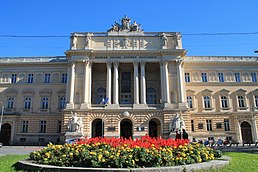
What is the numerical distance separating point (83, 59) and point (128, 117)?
13458 millimetres

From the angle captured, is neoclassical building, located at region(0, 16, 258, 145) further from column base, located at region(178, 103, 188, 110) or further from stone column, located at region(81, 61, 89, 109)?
column base, located at region(178, 103, 188, 110)

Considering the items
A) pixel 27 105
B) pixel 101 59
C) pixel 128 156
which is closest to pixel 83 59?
pixel 101 59

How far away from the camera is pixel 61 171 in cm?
919

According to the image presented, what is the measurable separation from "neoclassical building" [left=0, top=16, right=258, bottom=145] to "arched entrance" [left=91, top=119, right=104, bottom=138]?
127 millimetres

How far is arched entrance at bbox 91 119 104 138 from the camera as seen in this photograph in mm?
40562

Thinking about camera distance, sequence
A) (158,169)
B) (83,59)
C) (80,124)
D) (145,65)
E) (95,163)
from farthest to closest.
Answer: (145,65) → (83,59) → (80,124) → (95,163) → (158,169)

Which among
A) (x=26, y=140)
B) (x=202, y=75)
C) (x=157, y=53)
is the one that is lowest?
(x=26, y=140)

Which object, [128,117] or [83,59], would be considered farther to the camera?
[83,59]

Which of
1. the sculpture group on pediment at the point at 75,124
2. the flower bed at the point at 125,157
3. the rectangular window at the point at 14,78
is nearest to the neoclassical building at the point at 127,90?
the rectangular window at the point at 14,78

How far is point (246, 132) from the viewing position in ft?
140

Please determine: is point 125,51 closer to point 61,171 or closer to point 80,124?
point 80,124

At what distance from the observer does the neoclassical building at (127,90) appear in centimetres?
3831

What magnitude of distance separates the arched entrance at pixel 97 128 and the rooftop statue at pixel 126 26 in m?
18.1

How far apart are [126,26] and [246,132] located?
31328mm
